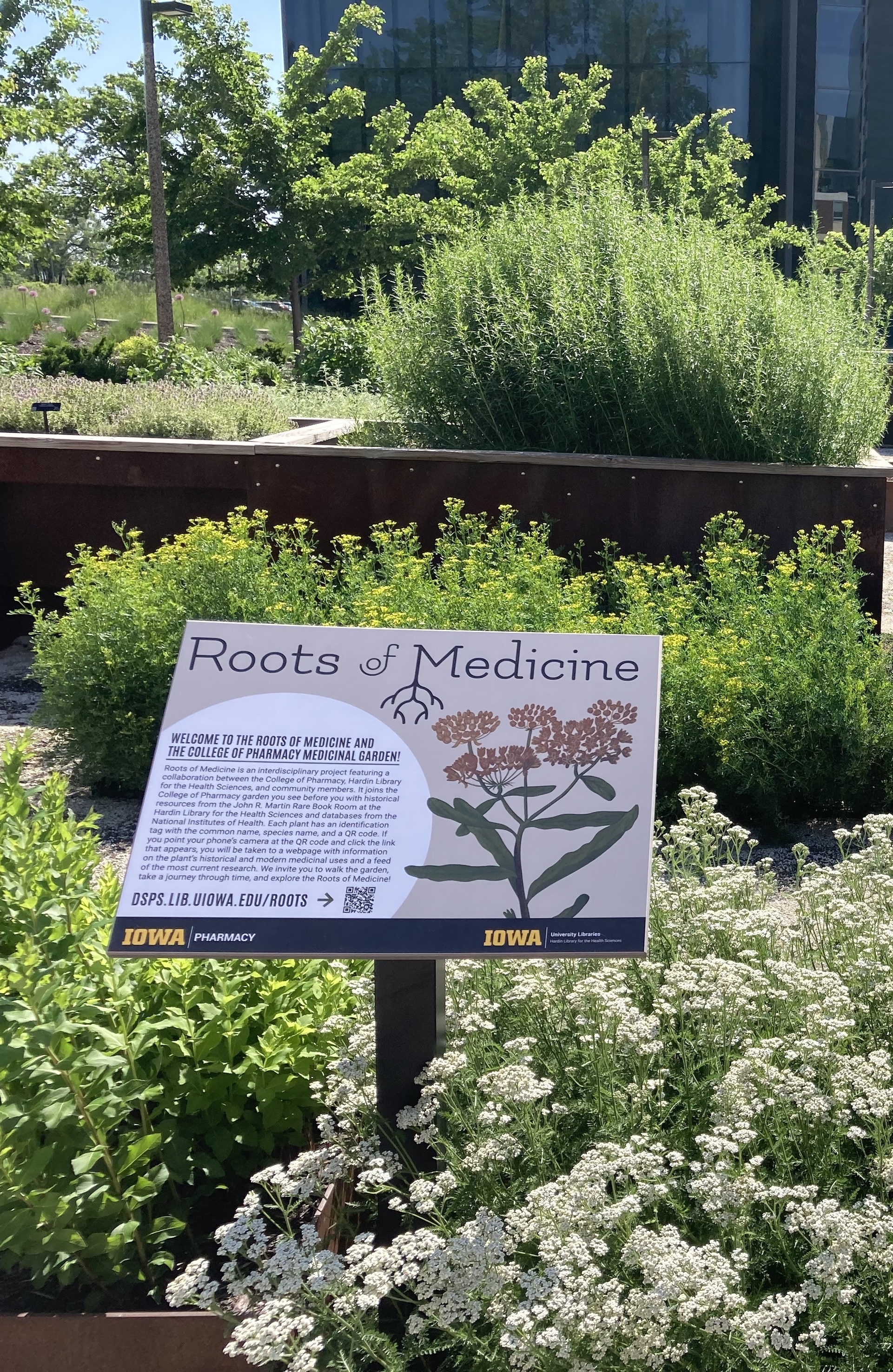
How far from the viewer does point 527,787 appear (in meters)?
A: 2.34

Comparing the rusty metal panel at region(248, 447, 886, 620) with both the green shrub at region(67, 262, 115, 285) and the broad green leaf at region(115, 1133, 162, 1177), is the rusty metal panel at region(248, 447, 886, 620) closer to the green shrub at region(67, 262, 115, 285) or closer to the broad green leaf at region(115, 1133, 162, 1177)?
the broad green leaf at region(115, 1133, 162, 1177)

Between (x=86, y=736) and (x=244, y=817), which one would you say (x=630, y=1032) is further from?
(x=86, y=736)

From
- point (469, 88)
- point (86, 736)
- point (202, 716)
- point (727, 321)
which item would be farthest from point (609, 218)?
point (469, 88)

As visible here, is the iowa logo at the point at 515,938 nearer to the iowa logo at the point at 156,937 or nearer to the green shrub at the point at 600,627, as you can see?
the iowa logo at the point at 156,937

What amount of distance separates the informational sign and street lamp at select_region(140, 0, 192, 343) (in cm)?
1705

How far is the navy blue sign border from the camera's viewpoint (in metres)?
2.19

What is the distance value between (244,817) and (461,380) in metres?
6.53

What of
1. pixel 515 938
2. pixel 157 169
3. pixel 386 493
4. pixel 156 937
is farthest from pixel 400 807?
pixel 157 169

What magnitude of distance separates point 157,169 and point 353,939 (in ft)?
62.6

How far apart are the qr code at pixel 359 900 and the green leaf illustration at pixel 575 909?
1.05 ft

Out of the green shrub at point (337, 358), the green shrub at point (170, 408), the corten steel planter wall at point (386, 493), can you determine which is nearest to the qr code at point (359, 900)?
the corten steel planter wall at point (386, 493)

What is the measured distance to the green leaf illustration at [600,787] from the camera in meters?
2.35

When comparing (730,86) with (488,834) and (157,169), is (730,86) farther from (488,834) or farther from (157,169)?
(488,834)

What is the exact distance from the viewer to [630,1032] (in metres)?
2.41
